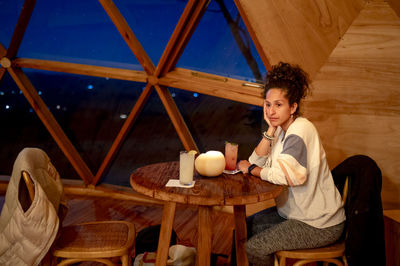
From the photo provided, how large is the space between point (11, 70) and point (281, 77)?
3.22 meters

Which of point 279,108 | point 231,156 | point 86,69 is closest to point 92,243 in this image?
point 231,156

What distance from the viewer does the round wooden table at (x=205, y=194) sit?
1.29 meters

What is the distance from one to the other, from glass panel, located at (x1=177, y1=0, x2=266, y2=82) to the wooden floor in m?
1.50

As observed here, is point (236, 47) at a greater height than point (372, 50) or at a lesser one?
greater

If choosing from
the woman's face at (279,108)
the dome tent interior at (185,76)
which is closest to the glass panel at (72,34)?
the dome tent interior at (185,76)

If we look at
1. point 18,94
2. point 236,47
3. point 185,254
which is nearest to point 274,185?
point 185,254

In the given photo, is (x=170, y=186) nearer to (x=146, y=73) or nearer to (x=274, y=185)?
(x=274, y=185)

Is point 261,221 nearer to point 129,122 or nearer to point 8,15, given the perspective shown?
point 129,122

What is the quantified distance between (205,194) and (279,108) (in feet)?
2.29

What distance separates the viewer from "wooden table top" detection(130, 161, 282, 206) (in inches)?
50.6

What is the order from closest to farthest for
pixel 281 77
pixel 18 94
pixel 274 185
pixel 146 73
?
pixel 274 185 < pixel 281 77 < pixel 146 73 < pixel 18 94

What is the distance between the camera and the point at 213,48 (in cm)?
341

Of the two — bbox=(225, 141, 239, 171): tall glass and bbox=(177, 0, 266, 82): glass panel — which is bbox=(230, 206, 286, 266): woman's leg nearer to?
bbox=(225, 141, 239, 171): tall glass

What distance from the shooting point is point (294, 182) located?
4.81 feet
